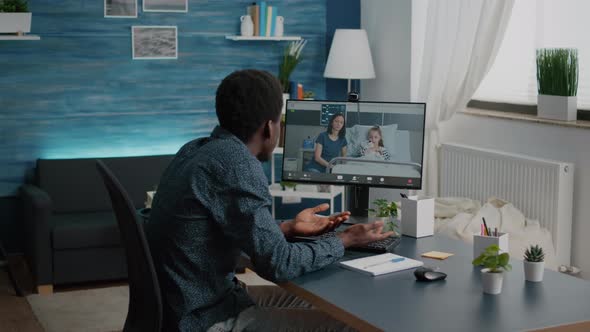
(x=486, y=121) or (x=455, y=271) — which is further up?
(x=486, y=121)

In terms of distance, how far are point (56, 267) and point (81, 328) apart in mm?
679

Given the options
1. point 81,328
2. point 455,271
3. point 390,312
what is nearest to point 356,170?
point 455,271

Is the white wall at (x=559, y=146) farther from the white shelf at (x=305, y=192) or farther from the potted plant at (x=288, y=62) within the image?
the potted plant at (x=288, y=62)

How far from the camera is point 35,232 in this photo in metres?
4.73

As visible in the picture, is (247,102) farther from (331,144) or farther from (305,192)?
(305,192)

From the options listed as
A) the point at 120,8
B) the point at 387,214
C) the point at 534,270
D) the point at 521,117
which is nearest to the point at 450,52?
the point at 521,117

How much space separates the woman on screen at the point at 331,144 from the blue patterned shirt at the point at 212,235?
917 millimetres

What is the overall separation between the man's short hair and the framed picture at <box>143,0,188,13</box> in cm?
339

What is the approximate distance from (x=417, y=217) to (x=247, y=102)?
0.88 m

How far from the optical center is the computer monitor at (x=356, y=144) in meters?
3.16

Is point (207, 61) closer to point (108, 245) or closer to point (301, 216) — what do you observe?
point (108, 245)

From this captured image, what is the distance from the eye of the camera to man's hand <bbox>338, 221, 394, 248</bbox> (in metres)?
2.63

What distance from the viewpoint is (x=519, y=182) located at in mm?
4656

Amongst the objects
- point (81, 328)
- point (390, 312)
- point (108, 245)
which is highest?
point (390, 312)
